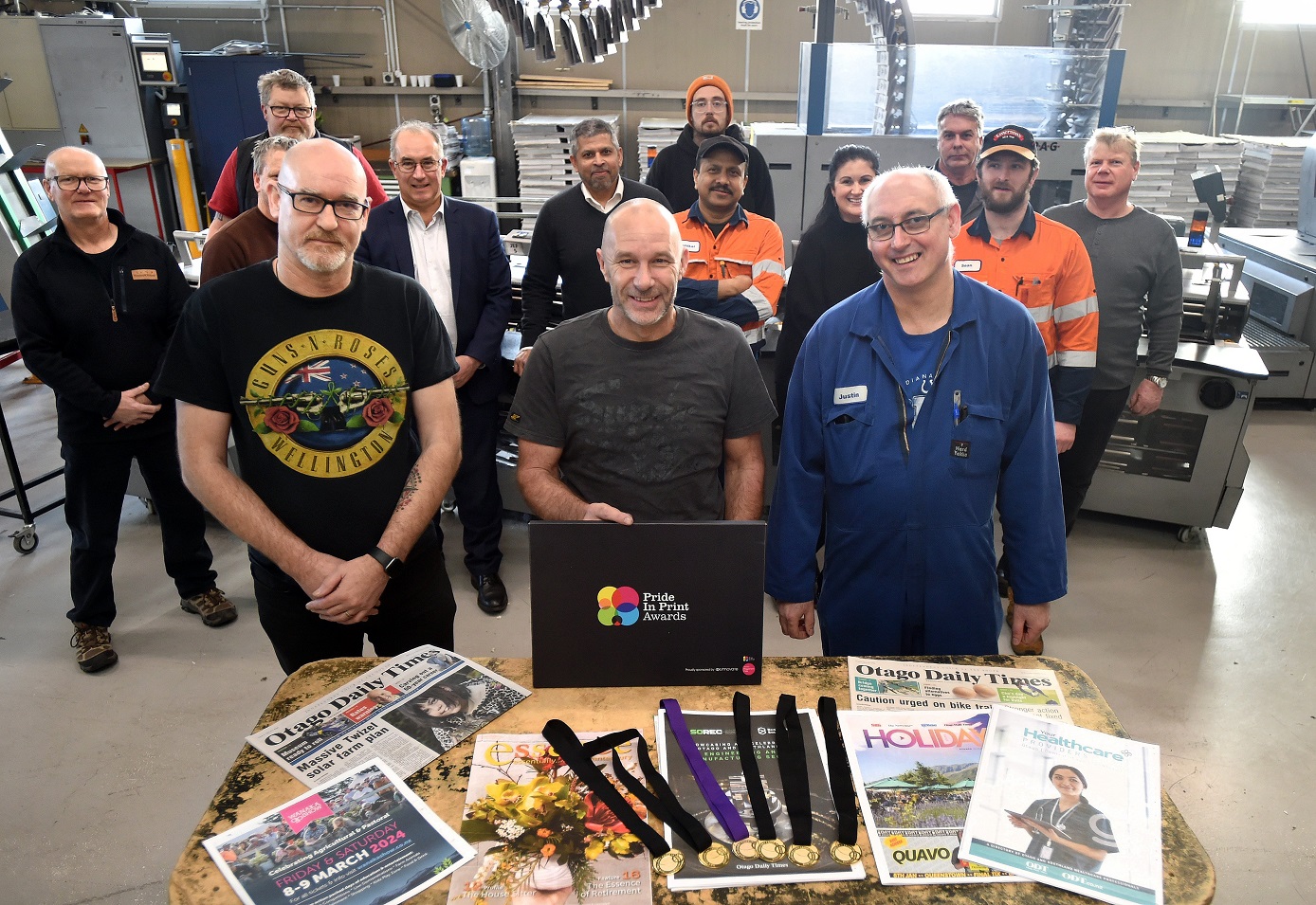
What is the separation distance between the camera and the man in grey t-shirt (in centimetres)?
178

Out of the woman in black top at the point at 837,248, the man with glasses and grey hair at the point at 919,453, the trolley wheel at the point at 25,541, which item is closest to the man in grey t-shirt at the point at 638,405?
the man with glasses and grey hair at the point at 919,453

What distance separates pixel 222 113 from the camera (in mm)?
6664

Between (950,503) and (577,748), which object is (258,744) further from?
(950,503)

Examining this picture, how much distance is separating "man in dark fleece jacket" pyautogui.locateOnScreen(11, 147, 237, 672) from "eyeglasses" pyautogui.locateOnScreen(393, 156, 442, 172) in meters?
0.79

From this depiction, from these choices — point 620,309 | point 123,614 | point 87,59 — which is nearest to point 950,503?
point 620,309

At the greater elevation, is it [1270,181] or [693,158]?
[693,158]

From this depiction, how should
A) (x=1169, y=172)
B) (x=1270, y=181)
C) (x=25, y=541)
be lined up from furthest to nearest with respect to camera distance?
(x=1270, y=181) → (x=1169, y=172) → (x=25, y=541)

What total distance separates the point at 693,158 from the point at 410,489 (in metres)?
2.32

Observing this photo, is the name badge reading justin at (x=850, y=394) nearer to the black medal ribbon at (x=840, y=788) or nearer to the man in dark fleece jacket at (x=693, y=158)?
the black medal ribbon at (x=840, y=788)

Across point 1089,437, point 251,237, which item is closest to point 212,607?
point 251,237

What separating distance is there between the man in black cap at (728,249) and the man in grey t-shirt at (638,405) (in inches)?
38.2

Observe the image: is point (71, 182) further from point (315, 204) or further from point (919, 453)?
point (919, 453)

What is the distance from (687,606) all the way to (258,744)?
0.67m

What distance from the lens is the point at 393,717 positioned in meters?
1.38
